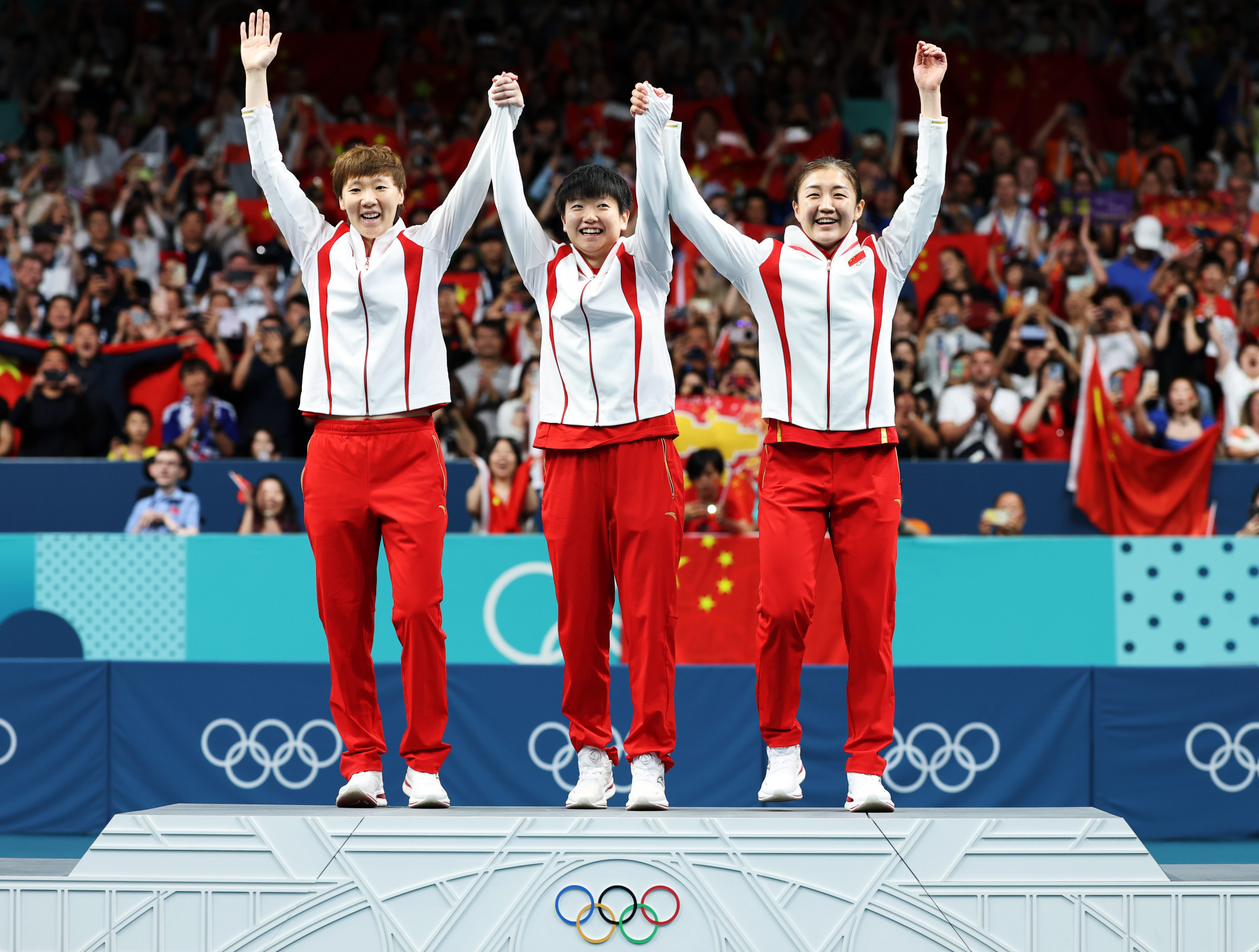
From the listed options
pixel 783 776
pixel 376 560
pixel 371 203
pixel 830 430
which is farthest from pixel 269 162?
pixel 783 776

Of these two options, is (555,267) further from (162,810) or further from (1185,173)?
(1185,173)

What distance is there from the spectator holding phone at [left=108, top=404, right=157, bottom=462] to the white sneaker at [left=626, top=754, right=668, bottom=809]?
19.8ft

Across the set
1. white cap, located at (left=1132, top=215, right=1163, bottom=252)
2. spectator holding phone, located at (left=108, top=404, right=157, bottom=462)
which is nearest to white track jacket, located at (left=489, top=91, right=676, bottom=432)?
spectator holding phone, located at (left=108, top=404, right=157, bottom=462)

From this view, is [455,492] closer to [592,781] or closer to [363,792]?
[363,792]

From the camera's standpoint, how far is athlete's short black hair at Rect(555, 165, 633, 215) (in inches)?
193

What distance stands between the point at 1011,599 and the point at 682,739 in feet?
6.76

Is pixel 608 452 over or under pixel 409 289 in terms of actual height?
under

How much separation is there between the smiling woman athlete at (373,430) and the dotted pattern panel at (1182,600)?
4.87 meters

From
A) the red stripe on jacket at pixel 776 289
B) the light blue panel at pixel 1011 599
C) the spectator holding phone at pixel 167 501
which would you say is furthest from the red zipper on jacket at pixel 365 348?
the spectator holding phone at pixel 167 501

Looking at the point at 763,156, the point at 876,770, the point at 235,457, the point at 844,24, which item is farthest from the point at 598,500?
the point at 844,24

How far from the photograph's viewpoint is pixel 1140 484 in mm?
9211

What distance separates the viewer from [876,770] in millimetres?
4723

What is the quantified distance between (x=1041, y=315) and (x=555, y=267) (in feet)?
19.4

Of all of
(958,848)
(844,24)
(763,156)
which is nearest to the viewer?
(958,848)
